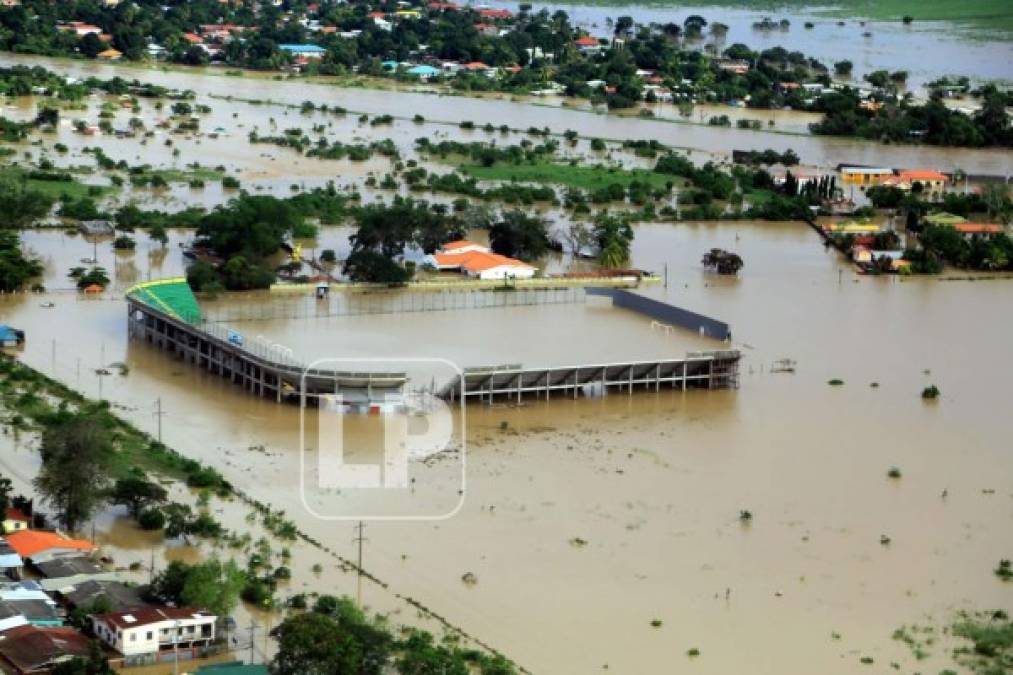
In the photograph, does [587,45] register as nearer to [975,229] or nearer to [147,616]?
[975,229]

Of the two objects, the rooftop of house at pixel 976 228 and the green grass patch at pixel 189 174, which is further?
the green grass patch at pixel 189 174

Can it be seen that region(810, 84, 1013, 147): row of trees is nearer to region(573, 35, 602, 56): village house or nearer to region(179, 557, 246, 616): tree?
region(573, 35, 602, 56): village house

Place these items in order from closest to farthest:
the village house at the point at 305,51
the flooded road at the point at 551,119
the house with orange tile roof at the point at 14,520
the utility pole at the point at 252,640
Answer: the utility pole at the point at 252,640
the house with orange tile roof at the point at 14,520
the flooded road at the point at 551,119
the village house at the point at 305,51

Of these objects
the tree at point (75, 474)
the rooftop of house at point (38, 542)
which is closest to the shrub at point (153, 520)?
the tree at point (75, 474)

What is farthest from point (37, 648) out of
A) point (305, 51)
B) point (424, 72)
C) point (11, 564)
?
point (305, 51)

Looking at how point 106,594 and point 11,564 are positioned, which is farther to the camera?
point 11,564

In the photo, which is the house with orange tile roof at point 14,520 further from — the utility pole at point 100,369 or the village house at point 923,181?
the village house at point 923,181

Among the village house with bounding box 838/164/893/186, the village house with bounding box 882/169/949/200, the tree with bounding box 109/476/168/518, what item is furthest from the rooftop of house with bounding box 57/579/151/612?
the village house with bounding box 838/164/893/186
